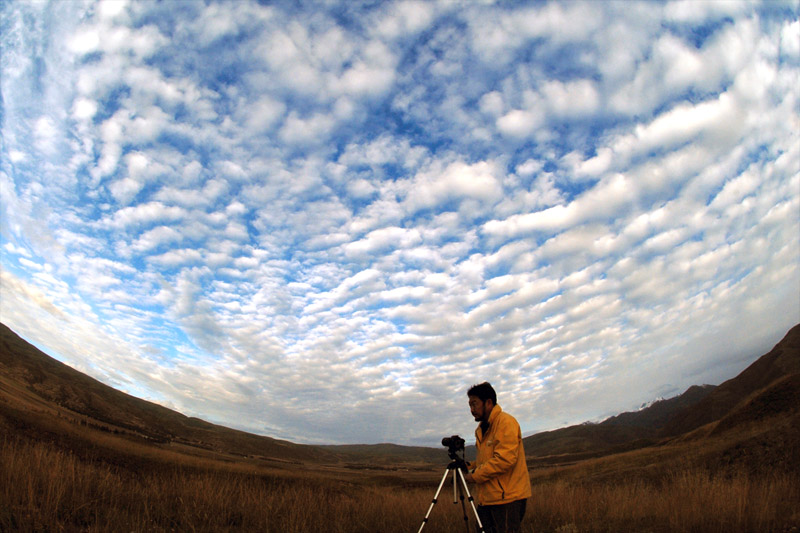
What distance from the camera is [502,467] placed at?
189 inches

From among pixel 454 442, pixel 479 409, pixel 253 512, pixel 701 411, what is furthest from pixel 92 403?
pixel 701 411

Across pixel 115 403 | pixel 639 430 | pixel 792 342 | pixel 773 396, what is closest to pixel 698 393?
pixel 639 430

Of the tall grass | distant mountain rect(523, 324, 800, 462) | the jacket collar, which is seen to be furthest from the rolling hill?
the jacket collar

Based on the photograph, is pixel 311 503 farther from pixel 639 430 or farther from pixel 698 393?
pixel 698 393

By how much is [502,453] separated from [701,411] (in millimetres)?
112401

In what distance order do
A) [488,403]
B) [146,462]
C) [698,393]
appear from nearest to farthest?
[488,403] < [146,462] < [698,393]

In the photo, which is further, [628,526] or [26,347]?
[26,347]

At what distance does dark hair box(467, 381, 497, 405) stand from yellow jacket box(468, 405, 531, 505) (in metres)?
0.29

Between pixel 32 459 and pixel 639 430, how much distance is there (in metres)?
157

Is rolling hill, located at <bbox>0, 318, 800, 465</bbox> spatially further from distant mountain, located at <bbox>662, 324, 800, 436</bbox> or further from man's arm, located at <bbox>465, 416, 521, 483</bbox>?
man's arm, located at <bbox>465, 416, 521, 483</bbox>

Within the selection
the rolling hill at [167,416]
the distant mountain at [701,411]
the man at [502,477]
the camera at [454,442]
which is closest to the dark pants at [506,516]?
the man at [502,477]

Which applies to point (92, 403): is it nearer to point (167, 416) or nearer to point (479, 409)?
point (167, 416)

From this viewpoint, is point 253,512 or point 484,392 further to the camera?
point 253,512

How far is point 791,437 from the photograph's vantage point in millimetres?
18375
